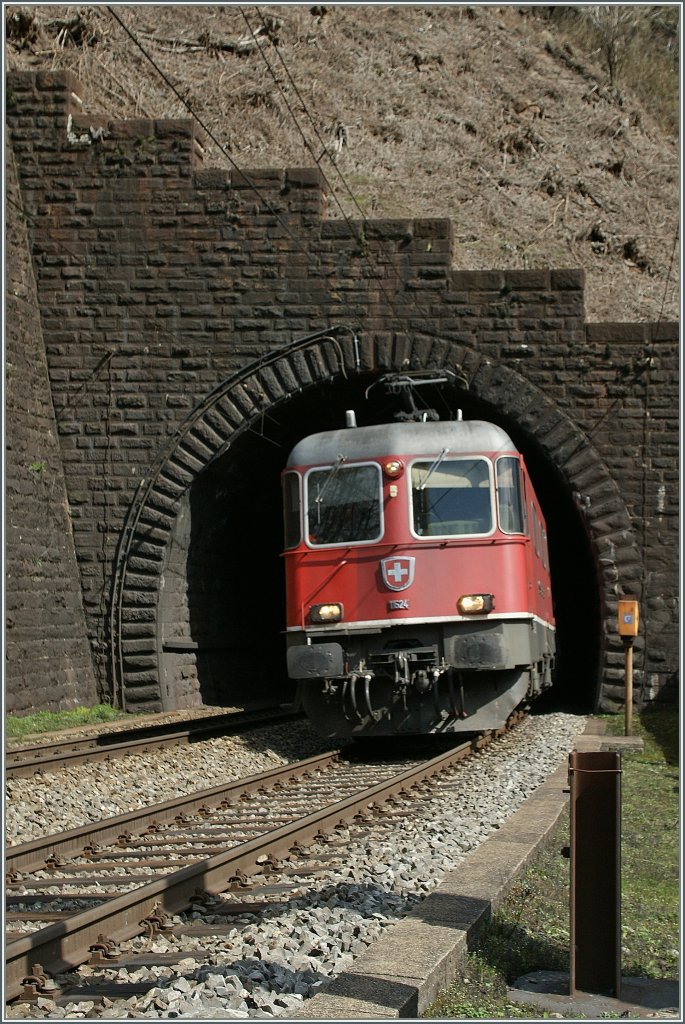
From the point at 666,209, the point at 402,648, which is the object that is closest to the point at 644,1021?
the point at 402,648

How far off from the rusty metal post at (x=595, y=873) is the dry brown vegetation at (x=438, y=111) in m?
21.4

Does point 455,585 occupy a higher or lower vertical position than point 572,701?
higher

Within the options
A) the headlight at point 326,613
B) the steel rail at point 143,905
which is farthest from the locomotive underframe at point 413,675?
the steel rail at point 143,905

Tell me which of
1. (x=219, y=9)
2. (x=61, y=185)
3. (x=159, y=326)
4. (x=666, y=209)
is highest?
(x=219, y=9)

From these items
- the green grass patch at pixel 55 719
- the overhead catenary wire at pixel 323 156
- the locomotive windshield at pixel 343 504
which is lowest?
the green grass patch at pixel 55 719

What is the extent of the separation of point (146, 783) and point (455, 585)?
3520mm

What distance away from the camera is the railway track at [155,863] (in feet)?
16.0

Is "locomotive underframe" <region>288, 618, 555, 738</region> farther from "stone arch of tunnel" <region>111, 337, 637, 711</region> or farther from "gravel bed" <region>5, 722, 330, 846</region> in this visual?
"stone arch of tunnel" <region>111, 337, 637, 711</region>

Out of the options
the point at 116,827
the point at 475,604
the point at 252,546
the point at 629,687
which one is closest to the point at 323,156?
the point at 252,546

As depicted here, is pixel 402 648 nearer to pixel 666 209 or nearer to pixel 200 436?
pixel 200 436

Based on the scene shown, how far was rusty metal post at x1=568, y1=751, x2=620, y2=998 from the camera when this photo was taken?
450 cm

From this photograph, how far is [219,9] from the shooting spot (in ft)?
113

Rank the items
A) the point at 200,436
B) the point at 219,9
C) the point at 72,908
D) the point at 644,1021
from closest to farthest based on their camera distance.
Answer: the point at 644,1021 → the point at 72,908 → the point at 200,436 → the point at 219,9

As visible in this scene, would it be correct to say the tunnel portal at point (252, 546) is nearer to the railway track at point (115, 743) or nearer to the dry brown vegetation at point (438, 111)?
the railway track at point (115, 743)
